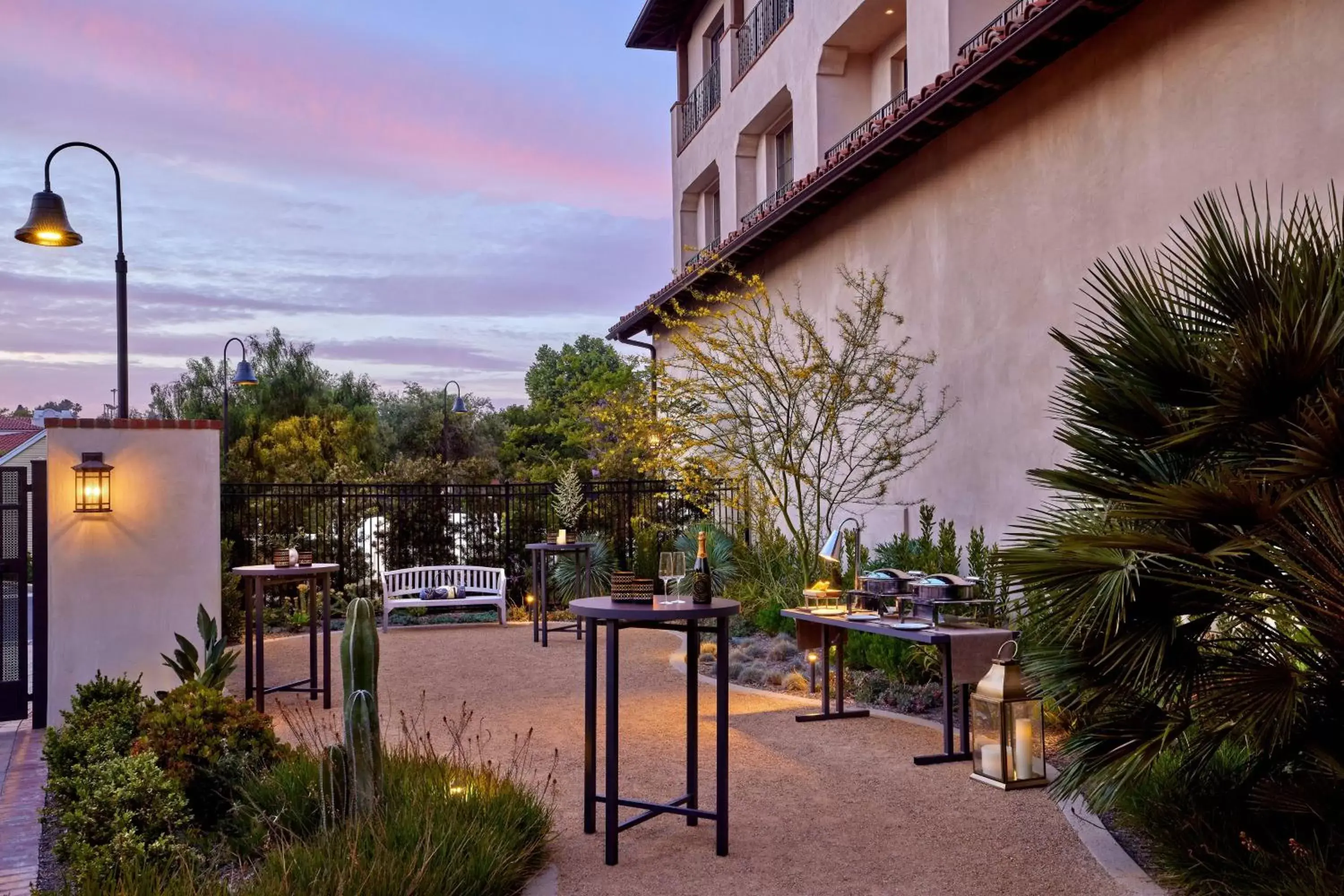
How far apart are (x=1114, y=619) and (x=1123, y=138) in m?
5.15

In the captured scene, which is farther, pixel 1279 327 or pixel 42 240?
pixel 42 240

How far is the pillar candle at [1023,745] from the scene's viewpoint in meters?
5.82

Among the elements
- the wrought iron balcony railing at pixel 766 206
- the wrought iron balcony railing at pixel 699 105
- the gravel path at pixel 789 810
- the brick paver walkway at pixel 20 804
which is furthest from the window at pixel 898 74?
the brick paver walkway at pixel 20 804

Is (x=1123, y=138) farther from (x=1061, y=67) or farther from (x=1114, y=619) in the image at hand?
(x=1114, y=619)

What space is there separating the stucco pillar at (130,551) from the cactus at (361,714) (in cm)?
355

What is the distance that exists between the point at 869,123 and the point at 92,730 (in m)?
10.7

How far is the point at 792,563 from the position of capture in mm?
12977

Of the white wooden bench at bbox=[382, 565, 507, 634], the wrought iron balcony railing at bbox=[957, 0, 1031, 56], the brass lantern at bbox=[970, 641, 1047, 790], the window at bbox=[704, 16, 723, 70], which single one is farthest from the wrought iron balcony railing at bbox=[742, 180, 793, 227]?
the brass lantern at bbox=[970, 641, 1047, 790]

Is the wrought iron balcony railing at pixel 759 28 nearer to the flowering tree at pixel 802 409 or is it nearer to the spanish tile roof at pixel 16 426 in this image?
the flowering tree at pixel 802 409


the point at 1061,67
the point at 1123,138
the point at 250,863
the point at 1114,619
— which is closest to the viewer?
the point at 1114,619

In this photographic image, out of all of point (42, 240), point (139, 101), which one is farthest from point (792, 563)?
point (139, 101)

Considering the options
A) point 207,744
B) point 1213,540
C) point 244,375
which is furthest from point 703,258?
point 1213,540

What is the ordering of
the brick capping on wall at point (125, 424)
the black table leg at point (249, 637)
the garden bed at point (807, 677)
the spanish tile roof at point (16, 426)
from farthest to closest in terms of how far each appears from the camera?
the spanish tile roof at point (16, 426) → the black table leg at point (249, 637) → the garden bed at point (807, 677) → the brick capping on wall at point (125, 424)

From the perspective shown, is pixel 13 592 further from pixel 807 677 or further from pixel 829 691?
pixel 807 677
